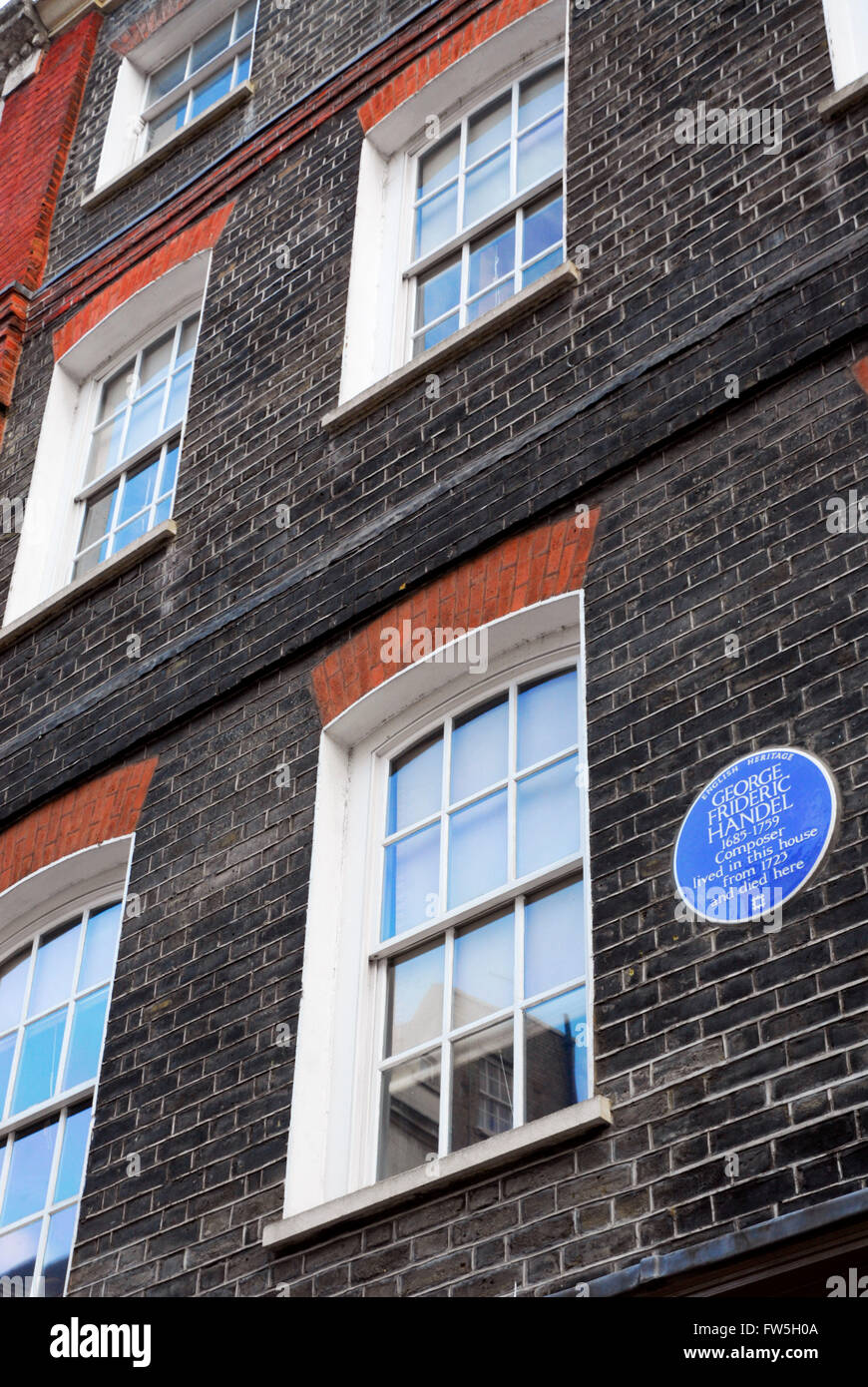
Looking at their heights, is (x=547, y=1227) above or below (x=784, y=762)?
below

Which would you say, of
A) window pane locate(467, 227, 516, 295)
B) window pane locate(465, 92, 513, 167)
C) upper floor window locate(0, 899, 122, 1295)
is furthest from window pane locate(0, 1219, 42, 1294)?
window pane locate(465, 92, 513, 167)

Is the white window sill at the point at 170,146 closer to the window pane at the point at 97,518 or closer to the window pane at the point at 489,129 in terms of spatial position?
the window pane at the point at 489,129

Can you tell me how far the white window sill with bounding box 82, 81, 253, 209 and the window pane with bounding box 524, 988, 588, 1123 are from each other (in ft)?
25.5

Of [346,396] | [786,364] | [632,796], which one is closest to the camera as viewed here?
[632,796]

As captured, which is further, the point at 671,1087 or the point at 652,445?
the point at 652,445

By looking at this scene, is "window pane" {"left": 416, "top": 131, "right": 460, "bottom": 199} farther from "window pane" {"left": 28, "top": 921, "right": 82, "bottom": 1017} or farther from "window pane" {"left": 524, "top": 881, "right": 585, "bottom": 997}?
"window pane" {"left": 524, "top": 881, "right": 585, "bottom": 997}

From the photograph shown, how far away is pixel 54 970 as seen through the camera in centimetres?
908

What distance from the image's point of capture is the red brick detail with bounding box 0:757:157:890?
895cm

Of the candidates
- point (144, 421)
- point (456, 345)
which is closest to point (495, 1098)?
point (456, 345)
